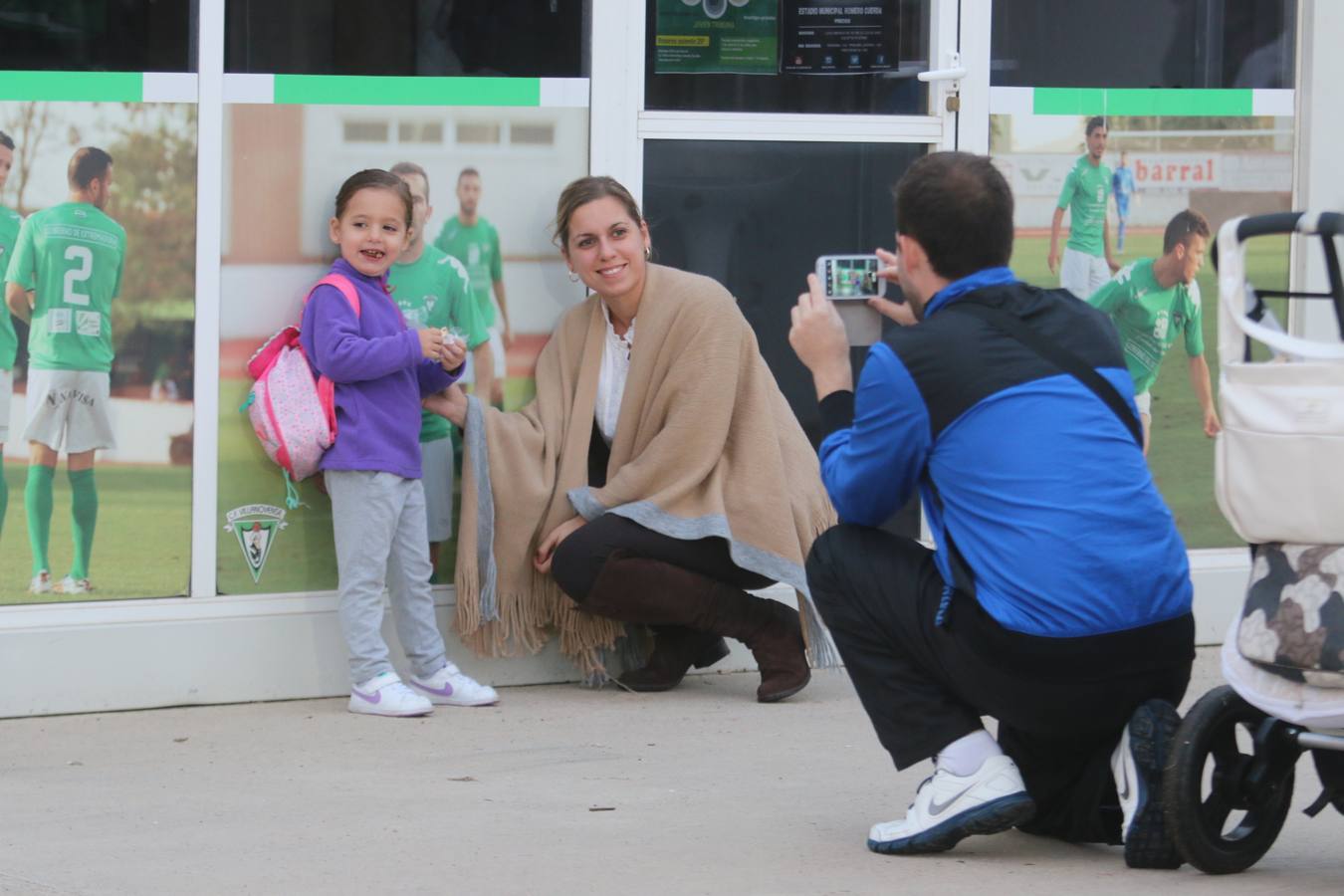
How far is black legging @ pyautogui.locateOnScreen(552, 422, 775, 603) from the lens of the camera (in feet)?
18.1

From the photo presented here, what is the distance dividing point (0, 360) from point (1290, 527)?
3.38 m

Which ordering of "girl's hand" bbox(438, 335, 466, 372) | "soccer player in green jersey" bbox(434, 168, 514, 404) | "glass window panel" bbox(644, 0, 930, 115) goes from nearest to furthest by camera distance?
"girl's hand" bbox(438, 335, 466, 372) < "soccer player in green jersey" bbox(434, 168, 514, 404) < "glass window panel" bbox(644, 0, 930, 115)

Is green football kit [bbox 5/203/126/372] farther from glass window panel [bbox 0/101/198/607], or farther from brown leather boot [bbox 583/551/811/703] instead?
brown leather boot [bbox 583/551/811/703]

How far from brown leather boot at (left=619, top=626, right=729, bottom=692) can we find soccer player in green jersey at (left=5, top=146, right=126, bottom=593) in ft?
5.20

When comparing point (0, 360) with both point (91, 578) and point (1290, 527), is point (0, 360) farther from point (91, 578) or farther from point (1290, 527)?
point (1290, 527)

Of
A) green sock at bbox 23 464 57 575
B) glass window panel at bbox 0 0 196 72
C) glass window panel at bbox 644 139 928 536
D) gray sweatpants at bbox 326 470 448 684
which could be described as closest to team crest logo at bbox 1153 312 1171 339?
glass window panel at bbox 644 139 928 536

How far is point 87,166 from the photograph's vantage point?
5.32 metres

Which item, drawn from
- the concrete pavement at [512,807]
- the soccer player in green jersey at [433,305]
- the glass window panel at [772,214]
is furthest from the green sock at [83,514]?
the glass window panel at [772,214]

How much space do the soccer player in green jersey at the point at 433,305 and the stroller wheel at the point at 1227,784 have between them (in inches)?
104

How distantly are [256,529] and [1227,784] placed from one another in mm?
2916

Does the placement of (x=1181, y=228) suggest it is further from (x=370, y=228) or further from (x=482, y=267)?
(x=370, y=228)

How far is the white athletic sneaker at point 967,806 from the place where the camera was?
385 centimetres

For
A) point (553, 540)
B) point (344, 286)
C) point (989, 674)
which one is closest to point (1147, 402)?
point (553, 540)

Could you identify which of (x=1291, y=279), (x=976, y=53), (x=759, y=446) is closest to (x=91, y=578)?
(x=759, y=446)
